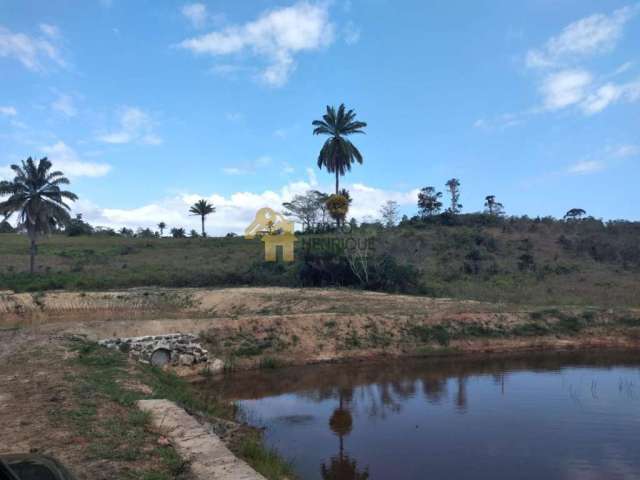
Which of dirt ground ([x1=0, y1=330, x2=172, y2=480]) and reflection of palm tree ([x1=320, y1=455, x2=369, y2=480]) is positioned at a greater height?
dirt ground ([x1=0, y1=330, x2=172, y2=480])

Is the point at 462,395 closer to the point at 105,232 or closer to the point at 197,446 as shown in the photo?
the point at 197,446

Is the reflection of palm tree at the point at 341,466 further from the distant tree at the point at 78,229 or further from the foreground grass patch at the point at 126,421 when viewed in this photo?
the distant tree at the point at 78,229

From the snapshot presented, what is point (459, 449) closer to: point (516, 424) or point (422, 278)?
point (516, 424)

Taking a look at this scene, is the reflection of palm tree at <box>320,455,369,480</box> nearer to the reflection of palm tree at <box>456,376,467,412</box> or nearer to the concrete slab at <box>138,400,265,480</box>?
the concrete slab at <box>138,400,265,480</box>

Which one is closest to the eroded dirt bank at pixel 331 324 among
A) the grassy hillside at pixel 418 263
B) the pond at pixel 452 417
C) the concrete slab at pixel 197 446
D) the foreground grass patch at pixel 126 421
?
the pond at pixel 452 417

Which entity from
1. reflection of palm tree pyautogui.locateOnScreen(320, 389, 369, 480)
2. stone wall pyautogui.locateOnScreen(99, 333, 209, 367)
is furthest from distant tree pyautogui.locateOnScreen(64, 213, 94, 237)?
reflection of palm tree pyautogui.locateOnScreen(320, 389, 369, 480)

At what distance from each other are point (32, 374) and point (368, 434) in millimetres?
7152

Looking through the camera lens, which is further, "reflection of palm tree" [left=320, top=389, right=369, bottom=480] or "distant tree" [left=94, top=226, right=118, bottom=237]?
"distant tree" [left=94, top=226, right=118, bottom=237]

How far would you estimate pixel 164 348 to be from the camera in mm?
17984

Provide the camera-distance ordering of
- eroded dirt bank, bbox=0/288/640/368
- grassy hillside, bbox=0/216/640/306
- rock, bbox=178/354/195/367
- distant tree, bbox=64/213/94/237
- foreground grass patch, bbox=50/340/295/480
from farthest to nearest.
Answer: distant tree, bbox=64/213/94/237, grassy hillside, bbox=0/216/640/306, eroded dirt bank, bbox=0/288/640/368, rock, bbox=178/354/195/367, foreground grass patch, bbox=50/340/295/480

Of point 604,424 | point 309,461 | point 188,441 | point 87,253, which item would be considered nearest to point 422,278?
point 604,424

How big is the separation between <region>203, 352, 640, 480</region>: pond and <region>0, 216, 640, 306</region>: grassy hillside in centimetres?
1170

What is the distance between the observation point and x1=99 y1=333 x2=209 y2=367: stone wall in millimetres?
17505

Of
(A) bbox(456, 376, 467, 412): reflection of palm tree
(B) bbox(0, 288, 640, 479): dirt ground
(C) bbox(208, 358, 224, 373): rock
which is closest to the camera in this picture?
(A) bbox(456, 376, 467, 412): reflection of palm tree
